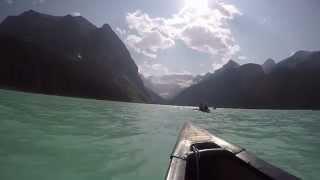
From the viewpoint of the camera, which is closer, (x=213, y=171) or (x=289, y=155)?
(x=213, y=171)

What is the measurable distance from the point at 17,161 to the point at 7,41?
664 feet

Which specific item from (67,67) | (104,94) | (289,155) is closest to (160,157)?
(289,155)

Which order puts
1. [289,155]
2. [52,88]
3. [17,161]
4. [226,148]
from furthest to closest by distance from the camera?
[52,88] < [289,155] < [17,161] < [226,148]

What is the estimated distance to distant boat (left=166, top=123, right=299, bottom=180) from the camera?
486 cm

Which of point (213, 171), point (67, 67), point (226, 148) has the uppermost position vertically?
point (67, 67)

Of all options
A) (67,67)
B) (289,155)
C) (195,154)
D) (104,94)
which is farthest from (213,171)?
(67,67)

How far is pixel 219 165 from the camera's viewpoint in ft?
19.4

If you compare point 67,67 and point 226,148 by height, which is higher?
point 67,67

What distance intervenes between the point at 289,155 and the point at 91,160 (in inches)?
388

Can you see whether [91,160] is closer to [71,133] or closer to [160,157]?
[160,157]

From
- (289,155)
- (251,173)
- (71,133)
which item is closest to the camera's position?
(251,173)

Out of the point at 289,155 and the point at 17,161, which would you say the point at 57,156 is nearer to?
the point at 17,161

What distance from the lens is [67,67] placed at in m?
192

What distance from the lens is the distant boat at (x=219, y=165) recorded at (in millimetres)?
4863
